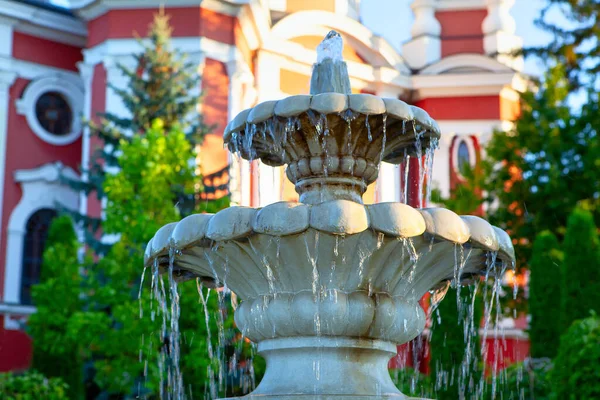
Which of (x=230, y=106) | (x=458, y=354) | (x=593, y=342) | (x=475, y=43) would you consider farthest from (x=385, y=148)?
(x=475, y=43)

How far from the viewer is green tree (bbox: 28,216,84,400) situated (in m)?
14.3

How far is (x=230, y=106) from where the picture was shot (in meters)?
18.6

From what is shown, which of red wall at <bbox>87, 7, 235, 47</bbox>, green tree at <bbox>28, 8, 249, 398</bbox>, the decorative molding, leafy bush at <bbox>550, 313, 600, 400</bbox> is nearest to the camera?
leafy bush at <bbox>550, 313, 600, 400</bbox>

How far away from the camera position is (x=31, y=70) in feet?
66.1

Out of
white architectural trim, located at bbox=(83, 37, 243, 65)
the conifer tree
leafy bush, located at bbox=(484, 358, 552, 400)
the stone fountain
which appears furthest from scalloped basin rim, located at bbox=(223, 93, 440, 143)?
white architectural trim, located at bbox=(83, 37, 243, 65)

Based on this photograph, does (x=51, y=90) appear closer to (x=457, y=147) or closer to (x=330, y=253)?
(x=457, y=147)

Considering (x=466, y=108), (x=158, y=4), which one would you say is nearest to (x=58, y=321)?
(x=158, y=4)

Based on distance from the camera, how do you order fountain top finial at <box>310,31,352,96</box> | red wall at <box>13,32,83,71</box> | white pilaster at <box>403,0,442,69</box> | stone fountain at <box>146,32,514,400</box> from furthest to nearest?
1. white pilaster at <box>403,0,442,69</box>
2. red wall at <box>13,32,83,71</box>
3. fountain top finial at <box>310,31,352,96</box>
4. stone fountain at <box>146,32,514,400</box>

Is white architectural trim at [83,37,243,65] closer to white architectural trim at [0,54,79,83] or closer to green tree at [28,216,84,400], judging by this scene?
white architectural trim at [0,54,79,83]

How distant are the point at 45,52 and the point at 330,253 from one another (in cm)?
1638

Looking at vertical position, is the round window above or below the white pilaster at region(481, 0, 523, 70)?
below

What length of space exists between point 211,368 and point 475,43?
16.5 meters

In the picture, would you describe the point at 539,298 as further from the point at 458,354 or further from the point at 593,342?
the point at 593,342

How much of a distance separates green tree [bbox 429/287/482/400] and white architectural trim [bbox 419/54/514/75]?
1096 centimetres
